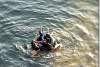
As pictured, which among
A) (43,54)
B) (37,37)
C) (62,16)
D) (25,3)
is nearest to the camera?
(43,54)

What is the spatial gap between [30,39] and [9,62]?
114 inches

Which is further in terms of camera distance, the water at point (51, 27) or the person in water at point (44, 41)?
the person in water at point (44, 41)

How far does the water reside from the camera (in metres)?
14.2

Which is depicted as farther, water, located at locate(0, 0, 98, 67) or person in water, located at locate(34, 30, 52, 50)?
person in water, located at locate(34, 30, 52, 50)

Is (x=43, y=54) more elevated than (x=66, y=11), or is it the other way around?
(x=66, y=11)

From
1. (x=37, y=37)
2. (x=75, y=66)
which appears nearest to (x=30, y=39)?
(x=37, y=37)

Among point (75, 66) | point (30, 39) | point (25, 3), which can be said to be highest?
point (25, 3)

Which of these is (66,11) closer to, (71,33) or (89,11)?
(89,11)

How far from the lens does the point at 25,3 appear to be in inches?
839

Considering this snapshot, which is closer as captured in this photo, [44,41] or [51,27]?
[44,41]

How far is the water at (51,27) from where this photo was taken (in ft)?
46.6

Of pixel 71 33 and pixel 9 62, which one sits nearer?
pixel 9 62

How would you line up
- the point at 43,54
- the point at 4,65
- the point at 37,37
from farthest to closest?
the point at 37,37 < the point at 43,54 < the point at 4,65

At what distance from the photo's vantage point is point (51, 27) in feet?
57.4
